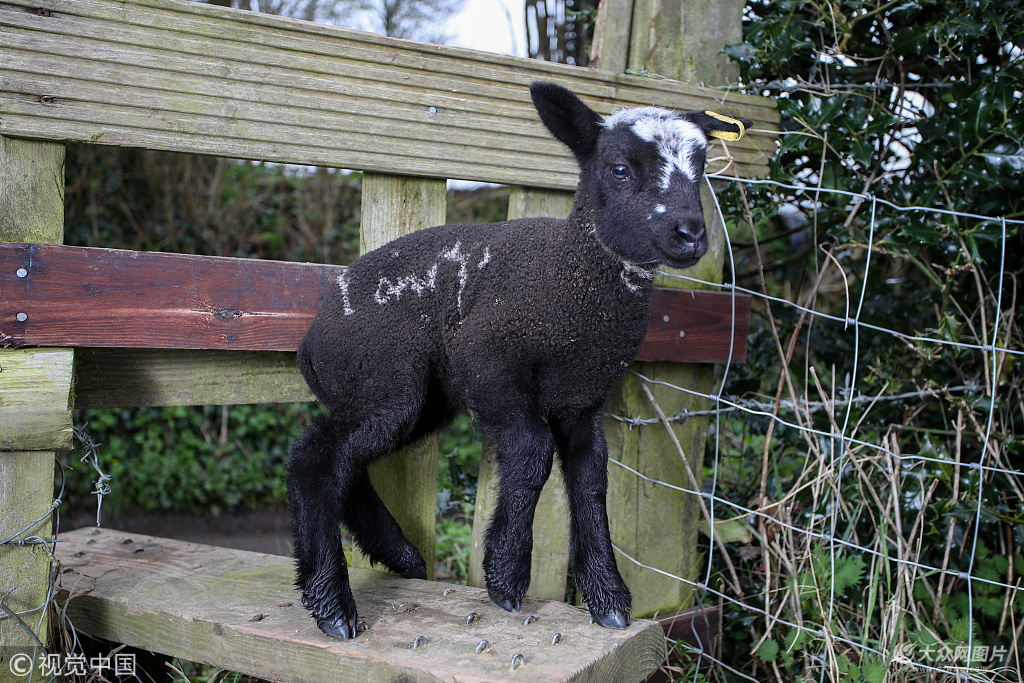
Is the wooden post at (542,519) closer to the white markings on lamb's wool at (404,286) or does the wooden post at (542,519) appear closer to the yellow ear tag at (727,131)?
the white markings on lamb's wool at (404,286)

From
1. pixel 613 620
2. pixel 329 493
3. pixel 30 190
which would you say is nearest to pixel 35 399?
pixel 30 190

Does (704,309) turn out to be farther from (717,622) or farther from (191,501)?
(191,501)

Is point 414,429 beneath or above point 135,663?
above

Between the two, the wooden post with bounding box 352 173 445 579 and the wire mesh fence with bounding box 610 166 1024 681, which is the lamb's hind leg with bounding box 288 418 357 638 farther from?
the wire mesh fence with bounding box 610 166 1024 681

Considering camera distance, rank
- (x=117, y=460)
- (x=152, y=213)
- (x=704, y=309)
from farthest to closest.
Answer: (x=152, y=213) < (x=117, y=460) < (x=704, y=309)

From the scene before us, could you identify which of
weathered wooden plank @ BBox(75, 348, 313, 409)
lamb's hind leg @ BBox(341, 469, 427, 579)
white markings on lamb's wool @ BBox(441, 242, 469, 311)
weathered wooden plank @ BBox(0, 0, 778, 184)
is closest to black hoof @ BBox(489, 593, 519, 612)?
lamb's hind leg @ BBox(341, 469, 427, 579)

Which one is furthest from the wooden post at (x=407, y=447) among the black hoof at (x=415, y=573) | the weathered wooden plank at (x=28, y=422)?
the weathered wooden plank at (x=28, y=422)

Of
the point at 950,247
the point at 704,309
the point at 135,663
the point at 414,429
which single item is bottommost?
the point at 135,663

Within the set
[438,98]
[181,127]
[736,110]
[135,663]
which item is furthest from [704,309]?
[135,663]

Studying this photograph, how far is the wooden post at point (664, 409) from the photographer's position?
3008 millimetres

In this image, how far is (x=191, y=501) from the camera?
23.6 feet

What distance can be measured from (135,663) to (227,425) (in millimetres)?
5044

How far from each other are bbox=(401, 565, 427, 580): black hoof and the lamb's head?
1.39 m

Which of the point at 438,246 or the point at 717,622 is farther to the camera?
the point at 717,622
